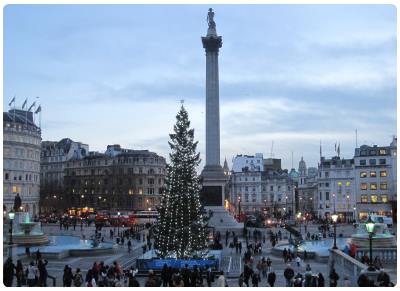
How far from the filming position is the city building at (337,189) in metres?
112

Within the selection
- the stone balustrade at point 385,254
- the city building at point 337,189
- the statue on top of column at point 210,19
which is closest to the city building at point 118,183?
the city building at point 337,189

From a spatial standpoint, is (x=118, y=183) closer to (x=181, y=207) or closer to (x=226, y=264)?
(x=226, y=264)

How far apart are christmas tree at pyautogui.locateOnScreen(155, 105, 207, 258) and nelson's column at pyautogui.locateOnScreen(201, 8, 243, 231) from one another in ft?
116

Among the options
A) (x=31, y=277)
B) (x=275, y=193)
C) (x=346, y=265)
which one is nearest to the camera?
(x=31, y=277)

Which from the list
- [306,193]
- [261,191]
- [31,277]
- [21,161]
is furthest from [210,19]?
[306,193]

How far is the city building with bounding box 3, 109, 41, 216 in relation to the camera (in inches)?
4183

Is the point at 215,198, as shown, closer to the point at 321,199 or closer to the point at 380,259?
the point at 380,259

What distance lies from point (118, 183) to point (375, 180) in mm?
56791

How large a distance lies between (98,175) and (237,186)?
120ft

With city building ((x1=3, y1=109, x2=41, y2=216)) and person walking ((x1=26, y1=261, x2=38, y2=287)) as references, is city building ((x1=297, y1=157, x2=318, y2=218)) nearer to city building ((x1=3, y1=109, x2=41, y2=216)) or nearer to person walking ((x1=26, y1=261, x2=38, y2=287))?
city building ((x1=3, y1=109, x2=41, y2=216))

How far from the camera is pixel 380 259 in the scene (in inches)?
1441

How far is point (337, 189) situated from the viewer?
115 metres

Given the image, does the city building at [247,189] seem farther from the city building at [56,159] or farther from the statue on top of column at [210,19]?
the statue on top of column at [210,19]

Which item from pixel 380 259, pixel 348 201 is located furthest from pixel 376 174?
pixel 380 259
